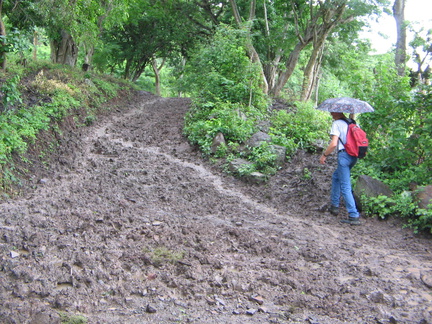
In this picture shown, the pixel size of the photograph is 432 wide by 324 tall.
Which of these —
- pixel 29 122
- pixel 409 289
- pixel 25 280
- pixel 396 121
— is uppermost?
pixel 396 121

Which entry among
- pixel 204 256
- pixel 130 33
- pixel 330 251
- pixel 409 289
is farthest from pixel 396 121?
pixel 130 33

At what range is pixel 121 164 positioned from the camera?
8484 mm

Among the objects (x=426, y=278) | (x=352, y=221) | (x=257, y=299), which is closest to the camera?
(x=257, y=299)

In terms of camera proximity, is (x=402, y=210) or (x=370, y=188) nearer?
(x=402, y=210)

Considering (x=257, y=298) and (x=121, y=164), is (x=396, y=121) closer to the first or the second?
(x=257, y=298)

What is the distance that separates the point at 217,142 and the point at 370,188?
4573 millimetres

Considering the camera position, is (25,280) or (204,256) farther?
(204,256)

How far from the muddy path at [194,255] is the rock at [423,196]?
481 millimetres

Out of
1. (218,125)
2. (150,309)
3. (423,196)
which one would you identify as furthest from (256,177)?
(150,309)

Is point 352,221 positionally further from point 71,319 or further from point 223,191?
point 71,319

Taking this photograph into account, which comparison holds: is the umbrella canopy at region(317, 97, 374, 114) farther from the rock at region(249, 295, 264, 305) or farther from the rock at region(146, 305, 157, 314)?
the rock at region(146, 305, 157, 314)

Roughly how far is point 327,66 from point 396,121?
16.3m

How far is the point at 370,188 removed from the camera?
6352 millimetres

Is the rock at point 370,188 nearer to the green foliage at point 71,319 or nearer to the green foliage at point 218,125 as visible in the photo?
the green foliage at point 218,125
